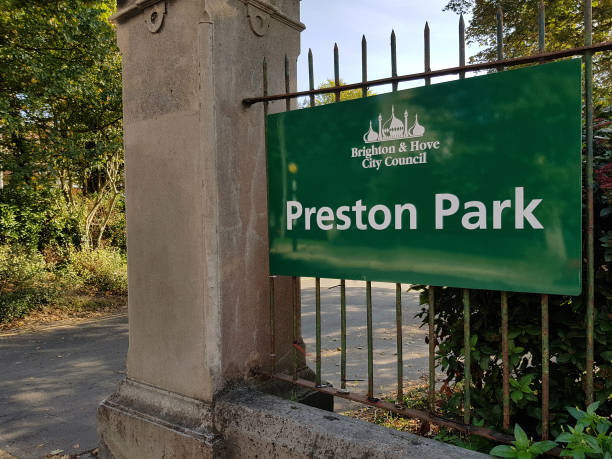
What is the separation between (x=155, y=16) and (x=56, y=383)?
4168mm

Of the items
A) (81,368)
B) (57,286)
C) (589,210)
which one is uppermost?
(589,210)

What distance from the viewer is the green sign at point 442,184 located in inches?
73.7

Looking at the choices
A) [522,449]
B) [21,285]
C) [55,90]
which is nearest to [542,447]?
[522,449]

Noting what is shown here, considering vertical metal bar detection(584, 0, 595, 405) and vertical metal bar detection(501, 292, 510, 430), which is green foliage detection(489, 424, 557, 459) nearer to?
vertical metal bar detection(501, 292, 510, 430)

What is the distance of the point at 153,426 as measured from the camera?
9.24 ft

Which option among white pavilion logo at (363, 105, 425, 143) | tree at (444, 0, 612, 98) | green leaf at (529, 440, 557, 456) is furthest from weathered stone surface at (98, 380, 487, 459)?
tree at (444, 0, 612, 98)

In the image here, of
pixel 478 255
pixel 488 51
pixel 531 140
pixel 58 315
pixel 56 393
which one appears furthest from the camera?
pixel 488 51

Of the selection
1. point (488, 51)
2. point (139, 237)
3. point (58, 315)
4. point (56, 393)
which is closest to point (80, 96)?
point (58, 315)

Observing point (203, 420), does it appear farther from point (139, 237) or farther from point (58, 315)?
point (58, 315)

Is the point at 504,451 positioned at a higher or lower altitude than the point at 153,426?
higher

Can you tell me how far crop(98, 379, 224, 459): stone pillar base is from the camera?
2.65m

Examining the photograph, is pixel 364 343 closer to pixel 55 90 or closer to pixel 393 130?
pixel 393 130

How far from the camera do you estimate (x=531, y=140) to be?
1.93 metres

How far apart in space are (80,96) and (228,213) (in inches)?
311
